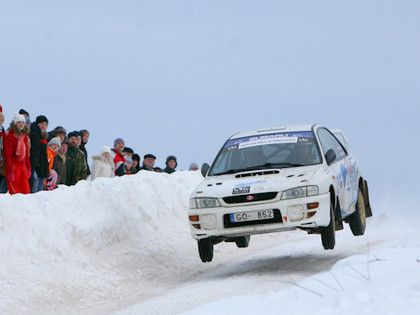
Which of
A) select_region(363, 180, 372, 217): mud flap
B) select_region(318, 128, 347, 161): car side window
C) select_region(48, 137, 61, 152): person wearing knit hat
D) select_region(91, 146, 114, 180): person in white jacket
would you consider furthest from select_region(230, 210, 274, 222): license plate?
select_region(91, 146, 114, 180): person in white jacket

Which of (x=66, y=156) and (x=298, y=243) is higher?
(x=66, y=156)

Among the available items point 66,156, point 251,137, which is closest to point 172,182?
point 66,156

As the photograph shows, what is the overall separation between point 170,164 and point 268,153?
34.7ft

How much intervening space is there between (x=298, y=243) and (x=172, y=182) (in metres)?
3.87

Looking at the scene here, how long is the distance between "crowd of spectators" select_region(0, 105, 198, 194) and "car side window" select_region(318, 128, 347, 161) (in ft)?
17.0

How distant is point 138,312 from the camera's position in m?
7.39

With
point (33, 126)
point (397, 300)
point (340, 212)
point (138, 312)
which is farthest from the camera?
point (33, 126)

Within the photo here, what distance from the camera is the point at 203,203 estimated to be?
9.38 metres

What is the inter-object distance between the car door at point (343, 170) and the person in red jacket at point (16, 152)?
5.23 metres

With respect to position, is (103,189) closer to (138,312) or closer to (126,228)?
(126,228)

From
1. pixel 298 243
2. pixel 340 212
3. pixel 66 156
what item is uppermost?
pixel 66 156

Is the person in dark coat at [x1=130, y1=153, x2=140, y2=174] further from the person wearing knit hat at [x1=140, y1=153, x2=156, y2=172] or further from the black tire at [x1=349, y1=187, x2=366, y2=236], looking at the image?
the black tire at [x1=349, y1=187, x2=366, y2=236]

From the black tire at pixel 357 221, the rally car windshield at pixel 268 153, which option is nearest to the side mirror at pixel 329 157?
the rally car windshield at pixel 268 153

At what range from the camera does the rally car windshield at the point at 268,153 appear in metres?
10.1
